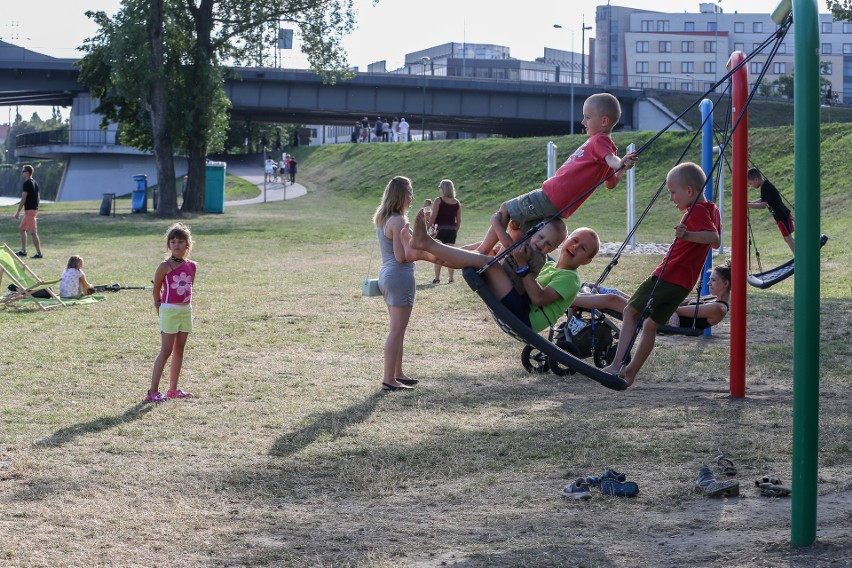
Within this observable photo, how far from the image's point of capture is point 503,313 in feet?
22.2

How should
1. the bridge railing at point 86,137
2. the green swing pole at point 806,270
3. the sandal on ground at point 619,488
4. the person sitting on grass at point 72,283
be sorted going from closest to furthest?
the green swing pole at point 806,270, the sandal on ground at point 619,488, the person sitting on grass at point 72,283, the bridge railing at point 86,137

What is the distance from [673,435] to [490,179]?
48.1 meters

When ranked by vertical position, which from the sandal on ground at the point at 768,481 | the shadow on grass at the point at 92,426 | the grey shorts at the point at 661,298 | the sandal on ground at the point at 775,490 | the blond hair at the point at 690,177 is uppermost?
the blond hair at the point at 690,177

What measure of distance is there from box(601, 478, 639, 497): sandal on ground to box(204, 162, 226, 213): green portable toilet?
134 ft

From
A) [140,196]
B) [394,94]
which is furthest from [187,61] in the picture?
[394,94]

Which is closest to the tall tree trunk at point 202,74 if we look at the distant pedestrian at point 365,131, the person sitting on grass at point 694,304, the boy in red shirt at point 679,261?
the person sitting on grass at point 694,304

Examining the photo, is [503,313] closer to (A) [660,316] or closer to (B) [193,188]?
(A) [660,316]

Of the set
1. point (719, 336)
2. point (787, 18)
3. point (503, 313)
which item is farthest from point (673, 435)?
point (719, 336)

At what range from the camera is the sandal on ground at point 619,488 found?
6.16 meters

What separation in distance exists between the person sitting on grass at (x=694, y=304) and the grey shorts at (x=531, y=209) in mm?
2397

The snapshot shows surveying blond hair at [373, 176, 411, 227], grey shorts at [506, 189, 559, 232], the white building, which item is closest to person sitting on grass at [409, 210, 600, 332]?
grey shorts at [506, 189, 559, 232]

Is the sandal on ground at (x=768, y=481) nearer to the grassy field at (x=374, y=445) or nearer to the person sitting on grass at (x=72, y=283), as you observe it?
the grassy field at (x=374, y=445)

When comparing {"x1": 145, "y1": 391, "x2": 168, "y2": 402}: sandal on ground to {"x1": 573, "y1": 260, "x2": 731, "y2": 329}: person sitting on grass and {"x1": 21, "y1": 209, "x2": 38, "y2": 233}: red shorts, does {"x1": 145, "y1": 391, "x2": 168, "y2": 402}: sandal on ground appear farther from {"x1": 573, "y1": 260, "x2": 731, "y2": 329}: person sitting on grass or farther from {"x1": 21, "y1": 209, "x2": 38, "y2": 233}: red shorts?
{"x1": 21, "y1": 209, "x2": 38, "y2": 233}: red shorts

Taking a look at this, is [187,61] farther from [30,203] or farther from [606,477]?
[606,477]
